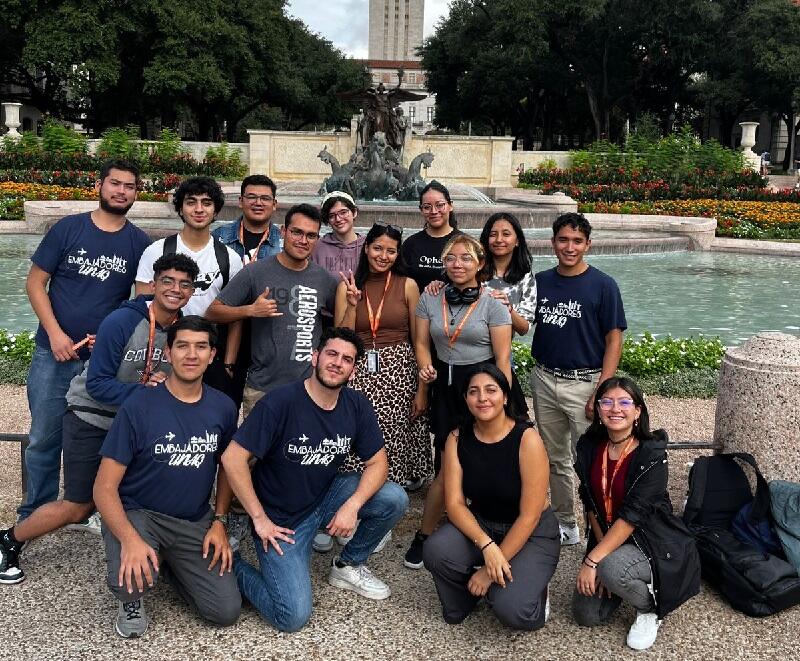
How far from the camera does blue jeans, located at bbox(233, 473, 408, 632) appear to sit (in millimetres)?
3625

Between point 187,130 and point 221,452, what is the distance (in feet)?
236

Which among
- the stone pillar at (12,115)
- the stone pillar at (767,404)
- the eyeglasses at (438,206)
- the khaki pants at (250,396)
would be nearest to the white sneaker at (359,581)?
the khaki pants at (250,396)

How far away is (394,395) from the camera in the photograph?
467cm

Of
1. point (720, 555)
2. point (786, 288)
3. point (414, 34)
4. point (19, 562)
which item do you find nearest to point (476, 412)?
point (720, 555)

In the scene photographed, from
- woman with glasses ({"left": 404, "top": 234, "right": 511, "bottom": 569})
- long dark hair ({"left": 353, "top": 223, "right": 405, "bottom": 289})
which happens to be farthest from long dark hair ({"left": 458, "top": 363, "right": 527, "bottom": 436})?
long dark hair ({"left": 353, "top": 223, "right": 405, "bottom": 289})

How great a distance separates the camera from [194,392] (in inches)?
147

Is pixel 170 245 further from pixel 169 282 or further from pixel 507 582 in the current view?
pixel 507 582

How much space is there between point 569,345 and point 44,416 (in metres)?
2.85

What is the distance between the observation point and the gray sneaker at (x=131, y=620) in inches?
138

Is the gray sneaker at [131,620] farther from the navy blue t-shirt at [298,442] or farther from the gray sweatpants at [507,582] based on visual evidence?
the gray sweatpants at [507,582]

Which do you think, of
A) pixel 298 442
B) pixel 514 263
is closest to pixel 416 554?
pixel 298 442

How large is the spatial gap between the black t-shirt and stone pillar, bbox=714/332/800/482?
181cm

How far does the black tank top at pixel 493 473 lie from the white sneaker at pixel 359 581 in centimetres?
63

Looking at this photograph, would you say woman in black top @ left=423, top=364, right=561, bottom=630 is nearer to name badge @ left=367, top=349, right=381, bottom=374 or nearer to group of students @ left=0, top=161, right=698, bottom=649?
group of students @ left=0, top=161, right=698, bottom=649
